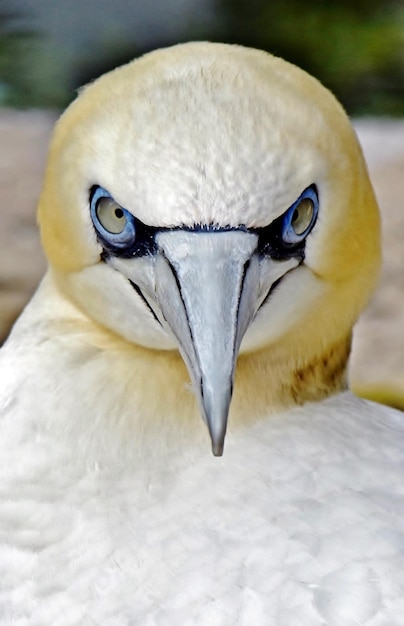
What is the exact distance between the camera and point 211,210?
1143 mm

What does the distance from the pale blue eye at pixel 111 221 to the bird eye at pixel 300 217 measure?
0.16 m

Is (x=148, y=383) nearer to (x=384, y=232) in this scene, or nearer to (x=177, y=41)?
(x=384, y=232)

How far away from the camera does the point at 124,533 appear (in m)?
1.38

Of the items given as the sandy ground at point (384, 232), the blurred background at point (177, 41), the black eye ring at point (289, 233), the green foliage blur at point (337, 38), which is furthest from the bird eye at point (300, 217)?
the green foliage blur at point (337, 38)

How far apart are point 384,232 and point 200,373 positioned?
7.09ft

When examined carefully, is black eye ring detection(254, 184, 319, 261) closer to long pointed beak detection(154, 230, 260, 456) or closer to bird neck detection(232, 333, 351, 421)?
long pointed beak detection(154, 230, 260, 456)

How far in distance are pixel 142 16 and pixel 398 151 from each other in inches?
38.8

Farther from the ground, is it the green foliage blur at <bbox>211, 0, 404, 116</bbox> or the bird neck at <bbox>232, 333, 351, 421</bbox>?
the green foliage blur at <bbox>211, 0, 404, 116</bbox>

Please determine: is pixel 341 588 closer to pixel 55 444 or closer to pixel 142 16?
pixel 55 444

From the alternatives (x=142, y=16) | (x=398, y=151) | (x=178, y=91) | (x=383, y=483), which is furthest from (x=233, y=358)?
(x=142, y=16)

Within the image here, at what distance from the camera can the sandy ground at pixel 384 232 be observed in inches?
112

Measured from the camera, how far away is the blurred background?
3502 millimetres

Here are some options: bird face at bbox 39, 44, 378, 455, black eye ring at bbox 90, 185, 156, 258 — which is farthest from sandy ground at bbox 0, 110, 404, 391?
black eye ring at bbox 90, 185, 156, 258

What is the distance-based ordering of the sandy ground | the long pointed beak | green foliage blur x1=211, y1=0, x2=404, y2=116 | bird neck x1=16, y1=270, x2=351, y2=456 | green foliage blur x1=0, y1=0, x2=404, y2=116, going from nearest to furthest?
the long pointed beak → bird neck x1=16, y1=270, x2=351, y2=456 → the sandy ground → green foliage blur x1=0, y1=0, x2=404, y2=116 → green foliage blur x1=211, y1=0, x2=404, y2=116
